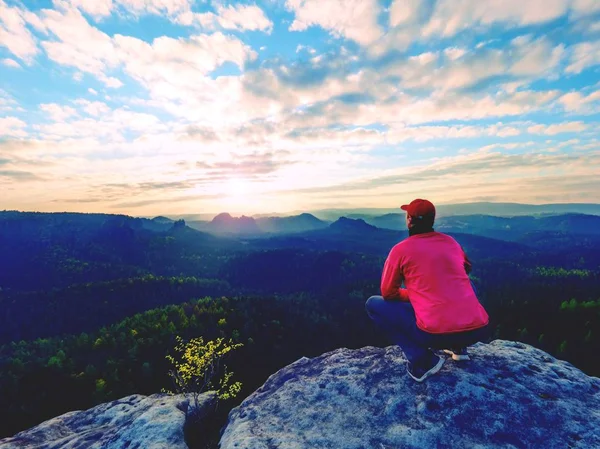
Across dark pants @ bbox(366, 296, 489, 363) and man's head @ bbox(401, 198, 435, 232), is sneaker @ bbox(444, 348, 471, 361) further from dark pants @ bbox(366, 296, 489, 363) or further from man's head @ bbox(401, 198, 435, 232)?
man's head @ bbox(401, 198, 435, 232)

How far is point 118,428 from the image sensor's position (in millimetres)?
10555

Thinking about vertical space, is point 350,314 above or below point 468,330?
below

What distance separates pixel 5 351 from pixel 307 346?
71.2m

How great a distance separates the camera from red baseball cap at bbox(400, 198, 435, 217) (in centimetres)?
759

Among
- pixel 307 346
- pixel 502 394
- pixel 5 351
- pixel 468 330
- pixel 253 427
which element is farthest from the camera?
pixel 5 351

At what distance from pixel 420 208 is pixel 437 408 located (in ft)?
16.7

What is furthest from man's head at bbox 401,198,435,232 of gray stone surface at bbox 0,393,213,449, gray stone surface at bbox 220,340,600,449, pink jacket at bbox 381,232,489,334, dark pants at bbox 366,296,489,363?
gray stone surface at bbox 0,393,213,449

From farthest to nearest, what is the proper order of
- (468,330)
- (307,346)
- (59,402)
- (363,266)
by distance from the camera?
(363,266)
(307,346)
(59,402)
(468,330)

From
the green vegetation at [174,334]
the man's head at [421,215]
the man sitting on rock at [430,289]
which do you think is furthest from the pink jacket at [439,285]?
the green vegetation at [174,334]

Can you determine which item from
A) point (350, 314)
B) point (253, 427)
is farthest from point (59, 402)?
point (350, 314)

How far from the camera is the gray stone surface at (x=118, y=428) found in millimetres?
9281

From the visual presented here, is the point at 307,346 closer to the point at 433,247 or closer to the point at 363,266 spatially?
the point at 433,247

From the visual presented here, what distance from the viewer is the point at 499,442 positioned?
652 centimetres

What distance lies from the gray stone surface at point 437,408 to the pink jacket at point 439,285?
2.16 metres
